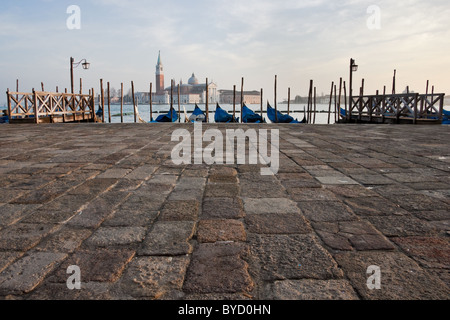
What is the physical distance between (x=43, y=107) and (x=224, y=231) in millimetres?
12081

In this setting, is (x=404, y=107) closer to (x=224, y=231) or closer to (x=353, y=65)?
(x=353, y=65)

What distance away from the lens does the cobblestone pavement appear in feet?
3.84

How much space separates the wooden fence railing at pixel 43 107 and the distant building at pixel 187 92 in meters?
89.7

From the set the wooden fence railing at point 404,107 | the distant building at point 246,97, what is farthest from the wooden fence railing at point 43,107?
the distant building at point 246,97

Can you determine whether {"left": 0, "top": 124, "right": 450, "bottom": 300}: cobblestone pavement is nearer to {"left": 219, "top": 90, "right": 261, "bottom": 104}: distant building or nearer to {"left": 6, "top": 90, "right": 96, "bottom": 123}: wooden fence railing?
{"left": 6, "top": 90, "right": 96, "bottom": 123}: wooden fence railing

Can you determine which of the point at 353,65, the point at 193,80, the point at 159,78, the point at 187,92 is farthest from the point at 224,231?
the point at 159,78

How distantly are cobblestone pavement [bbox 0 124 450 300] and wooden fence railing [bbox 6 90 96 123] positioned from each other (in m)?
8.00

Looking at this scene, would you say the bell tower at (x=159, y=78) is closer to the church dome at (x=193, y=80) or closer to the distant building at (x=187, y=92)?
the distant building at (x=187, y=92)

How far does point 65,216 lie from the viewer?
1.85 m

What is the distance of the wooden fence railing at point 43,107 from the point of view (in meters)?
10.0

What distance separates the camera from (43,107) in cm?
1174

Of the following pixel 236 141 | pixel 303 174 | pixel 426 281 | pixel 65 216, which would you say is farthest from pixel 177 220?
pixel 236 141

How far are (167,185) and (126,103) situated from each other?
133 m

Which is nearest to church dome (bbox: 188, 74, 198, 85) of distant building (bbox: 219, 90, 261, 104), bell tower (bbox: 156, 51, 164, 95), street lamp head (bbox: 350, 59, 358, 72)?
distant building (bbox: 219, 90, 261, 104)
